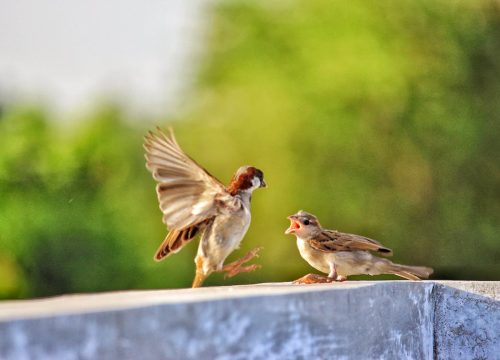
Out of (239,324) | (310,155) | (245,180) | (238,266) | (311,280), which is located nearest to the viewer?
(239,324)

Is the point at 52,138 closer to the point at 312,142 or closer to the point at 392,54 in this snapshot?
the point at 312,142

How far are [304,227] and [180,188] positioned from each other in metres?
0.64

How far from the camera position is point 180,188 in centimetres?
504

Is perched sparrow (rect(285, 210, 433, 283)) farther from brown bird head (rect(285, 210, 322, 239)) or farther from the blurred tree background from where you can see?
the blurred tree background

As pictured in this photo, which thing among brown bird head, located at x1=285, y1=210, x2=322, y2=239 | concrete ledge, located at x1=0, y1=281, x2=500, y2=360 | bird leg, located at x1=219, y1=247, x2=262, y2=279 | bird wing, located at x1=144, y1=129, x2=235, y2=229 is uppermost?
bird wing, located at x1=144, y1=129, x2=235, y2=229

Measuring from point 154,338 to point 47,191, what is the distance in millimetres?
12006

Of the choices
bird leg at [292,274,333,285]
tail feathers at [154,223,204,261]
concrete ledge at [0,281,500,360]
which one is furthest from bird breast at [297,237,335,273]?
concrete ledge at [0,281,500,360]

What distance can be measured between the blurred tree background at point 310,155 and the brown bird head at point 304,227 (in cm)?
715

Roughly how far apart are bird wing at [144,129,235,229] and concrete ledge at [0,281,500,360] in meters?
1.08

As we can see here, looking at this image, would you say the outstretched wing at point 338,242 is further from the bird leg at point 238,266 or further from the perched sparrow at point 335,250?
the bird leg at point 238,266

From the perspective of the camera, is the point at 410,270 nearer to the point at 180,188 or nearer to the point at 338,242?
the point at 338,242

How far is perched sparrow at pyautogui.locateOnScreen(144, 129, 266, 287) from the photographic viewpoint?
5.01 metres

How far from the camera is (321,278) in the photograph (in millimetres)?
4883

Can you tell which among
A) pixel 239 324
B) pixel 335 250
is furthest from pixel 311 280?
pixel 239 324
